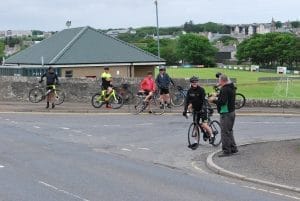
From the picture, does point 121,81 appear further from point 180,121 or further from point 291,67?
point 291,67

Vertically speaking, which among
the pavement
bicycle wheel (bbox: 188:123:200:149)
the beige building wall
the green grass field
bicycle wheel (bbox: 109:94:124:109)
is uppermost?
the beige building wall

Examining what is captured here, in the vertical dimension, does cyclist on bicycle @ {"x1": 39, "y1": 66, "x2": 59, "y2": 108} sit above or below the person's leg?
above

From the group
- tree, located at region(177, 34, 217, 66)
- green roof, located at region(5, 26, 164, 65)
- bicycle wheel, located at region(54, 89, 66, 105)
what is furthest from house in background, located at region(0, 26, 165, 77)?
tree, located at region(177, 34, 217, 66)

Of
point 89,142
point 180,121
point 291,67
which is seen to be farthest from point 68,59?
point 291,67

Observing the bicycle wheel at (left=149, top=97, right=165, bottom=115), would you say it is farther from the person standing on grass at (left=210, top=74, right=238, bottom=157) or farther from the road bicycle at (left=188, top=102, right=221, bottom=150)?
Answer: the person standing on grass at (left=210, top=74, right=238, bottom=157)

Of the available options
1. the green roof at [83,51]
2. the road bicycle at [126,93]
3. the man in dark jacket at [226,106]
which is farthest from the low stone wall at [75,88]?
the green roof at [83,51]

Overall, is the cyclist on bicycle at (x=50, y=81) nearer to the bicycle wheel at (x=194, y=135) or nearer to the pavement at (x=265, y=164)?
the bicycle wheel at (x=194, y=135)

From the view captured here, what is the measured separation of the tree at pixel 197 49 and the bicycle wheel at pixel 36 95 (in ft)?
477

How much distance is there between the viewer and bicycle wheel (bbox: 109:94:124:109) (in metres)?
28.3

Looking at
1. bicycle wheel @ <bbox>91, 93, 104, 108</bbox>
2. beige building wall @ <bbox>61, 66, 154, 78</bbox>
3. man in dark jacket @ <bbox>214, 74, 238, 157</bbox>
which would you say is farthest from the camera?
beige building wall @ <bbox>61, 66, 154, 78</bbox>

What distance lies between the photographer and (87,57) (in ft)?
160

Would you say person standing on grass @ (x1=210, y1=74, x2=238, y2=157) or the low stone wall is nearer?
person standing on grass @ (x1=210, y1=74, x2=238, y2=157)

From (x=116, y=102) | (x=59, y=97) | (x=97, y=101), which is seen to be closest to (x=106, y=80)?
(x=97, y=101)

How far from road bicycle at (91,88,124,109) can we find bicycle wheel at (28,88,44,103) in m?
3.31
